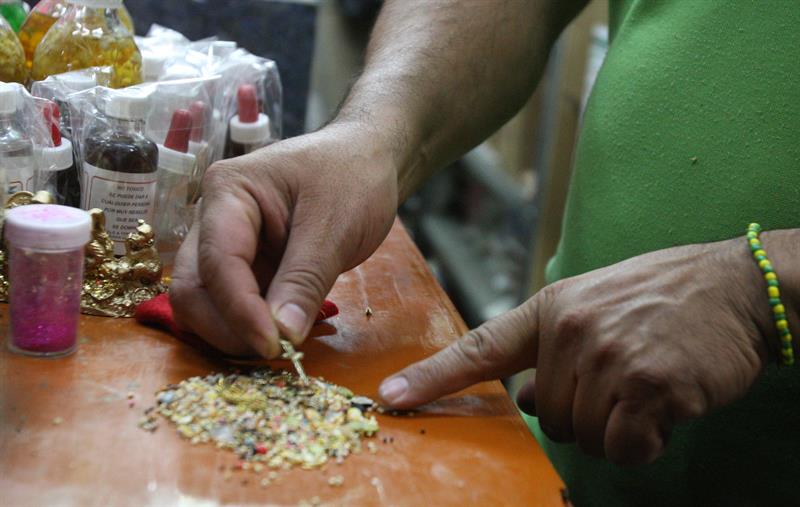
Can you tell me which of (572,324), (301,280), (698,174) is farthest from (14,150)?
(698,174)

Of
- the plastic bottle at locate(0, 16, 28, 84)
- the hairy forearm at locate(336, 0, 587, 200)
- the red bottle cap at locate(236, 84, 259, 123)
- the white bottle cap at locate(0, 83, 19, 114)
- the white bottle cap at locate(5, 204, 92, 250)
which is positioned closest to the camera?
the white bottle cap at locate(5, 204, 92, 250)

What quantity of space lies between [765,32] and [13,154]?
87 centimetres

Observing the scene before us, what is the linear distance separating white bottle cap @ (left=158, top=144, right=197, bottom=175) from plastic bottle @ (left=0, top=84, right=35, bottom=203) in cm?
18

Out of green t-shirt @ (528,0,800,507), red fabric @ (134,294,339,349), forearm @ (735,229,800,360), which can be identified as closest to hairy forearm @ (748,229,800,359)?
forearm @ (735,229,800,360)

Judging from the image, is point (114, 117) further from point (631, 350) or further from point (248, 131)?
point (631, 350)

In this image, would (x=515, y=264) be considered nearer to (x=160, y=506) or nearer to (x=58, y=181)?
(x=58, y=181)

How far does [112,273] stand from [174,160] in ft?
0.69

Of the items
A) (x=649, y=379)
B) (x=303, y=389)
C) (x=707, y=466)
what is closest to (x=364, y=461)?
(x=303, y=389)

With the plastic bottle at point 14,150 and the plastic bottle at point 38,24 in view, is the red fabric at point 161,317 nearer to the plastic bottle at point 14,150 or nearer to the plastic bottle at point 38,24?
the plastic bottle at point 14,150

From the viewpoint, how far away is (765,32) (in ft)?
3.39

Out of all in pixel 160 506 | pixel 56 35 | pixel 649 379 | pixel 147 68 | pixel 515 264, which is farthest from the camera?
pixel 515 264

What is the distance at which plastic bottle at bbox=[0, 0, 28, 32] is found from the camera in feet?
3.99

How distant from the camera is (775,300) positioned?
2.70 feet

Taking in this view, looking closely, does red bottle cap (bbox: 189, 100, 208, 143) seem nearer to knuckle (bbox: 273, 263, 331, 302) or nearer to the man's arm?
the man's arm
